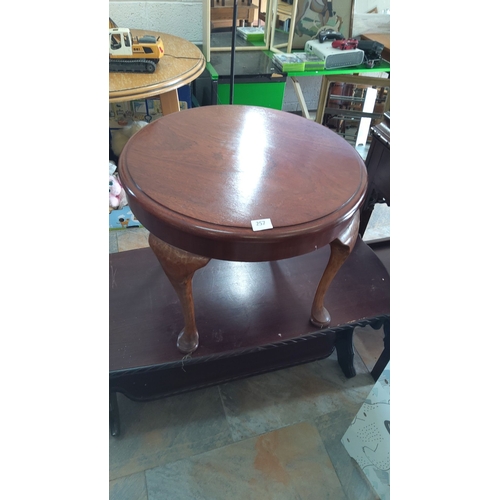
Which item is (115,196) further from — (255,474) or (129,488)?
(255,474)

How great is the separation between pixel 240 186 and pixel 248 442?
860 millimetres

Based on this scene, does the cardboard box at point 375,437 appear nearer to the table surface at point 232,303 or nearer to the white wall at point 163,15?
the table surface at point 232,303

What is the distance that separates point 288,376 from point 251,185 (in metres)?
0.85

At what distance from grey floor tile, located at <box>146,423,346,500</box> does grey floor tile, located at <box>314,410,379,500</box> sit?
0.08ft

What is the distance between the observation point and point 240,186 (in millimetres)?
835

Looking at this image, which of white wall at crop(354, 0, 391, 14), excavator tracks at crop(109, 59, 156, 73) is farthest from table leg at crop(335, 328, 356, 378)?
white wall at crop(354, 0, 391, 14)

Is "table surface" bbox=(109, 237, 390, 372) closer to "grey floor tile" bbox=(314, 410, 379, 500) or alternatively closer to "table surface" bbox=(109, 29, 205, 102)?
"grey floor tile" bbox=(314, 410, 379, 500)

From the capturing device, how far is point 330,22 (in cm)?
225

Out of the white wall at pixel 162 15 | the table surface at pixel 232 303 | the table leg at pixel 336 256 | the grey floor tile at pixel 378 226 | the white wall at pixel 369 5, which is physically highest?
the white wall at pixel 369 5

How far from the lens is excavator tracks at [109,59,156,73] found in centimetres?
162

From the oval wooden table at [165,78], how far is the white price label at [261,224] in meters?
1.04

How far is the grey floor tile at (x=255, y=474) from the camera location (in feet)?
3.58

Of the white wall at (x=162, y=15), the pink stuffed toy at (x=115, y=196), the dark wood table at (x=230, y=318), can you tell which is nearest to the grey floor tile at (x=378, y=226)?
the dark wood table at (x=230, y=318)

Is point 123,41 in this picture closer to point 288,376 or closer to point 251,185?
point 251,185
